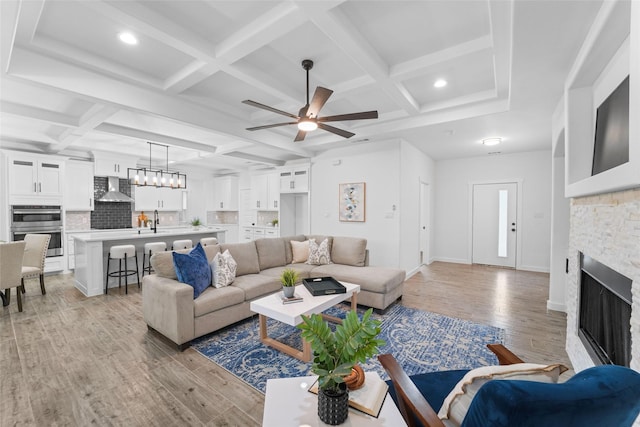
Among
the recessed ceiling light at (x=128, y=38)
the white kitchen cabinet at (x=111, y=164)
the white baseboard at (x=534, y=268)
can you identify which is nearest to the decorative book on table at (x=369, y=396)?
the recessed ceiling light at (x=128, y=38)

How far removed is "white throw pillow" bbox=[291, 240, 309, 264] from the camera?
4754mm

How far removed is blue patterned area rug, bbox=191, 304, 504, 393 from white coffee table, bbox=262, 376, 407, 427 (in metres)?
0.98

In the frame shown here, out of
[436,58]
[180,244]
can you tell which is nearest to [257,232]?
[180,244]

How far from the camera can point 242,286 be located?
3365 mm

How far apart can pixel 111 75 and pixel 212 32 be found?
142 centimetres

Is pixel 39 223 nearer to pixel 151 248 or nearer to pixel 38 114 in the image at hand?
pixel 151 248

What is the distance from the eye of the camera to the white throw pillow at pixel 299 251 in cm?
475

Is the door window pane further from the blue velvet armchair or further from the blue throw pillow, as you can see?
the blue velvet armchair

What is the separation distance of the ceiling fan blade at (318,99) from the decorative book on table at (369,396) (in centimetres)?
212

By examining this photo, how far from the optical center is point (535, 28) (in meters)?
1.97

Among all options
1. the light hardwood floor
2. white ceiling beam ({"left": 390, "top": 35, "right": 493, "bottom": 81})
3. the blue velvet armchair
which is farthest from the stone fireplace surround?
white ceiling beam ({"left": 390, "top": 35, "right": 493, "bottom": 81})

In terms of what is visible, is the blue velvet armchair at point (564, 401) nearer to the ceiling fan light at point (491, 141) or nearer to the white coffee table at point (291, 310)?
the white coffee table at point (291, 310)

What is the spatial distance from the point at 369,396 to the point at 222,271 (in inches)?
96.4

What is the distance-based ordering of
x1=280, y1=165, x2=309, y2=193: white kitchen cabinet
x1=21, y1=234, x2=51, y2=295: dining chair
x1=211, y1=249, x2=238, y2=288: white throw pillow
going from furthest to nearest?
x1=280, y1=165, x2=309, y2=193: white kitchen cabinet → x1=21, y1=234, x2=51, y2=295: dining chair → x1=211, y1=249, x2=238, y2=288: white throw pillow
